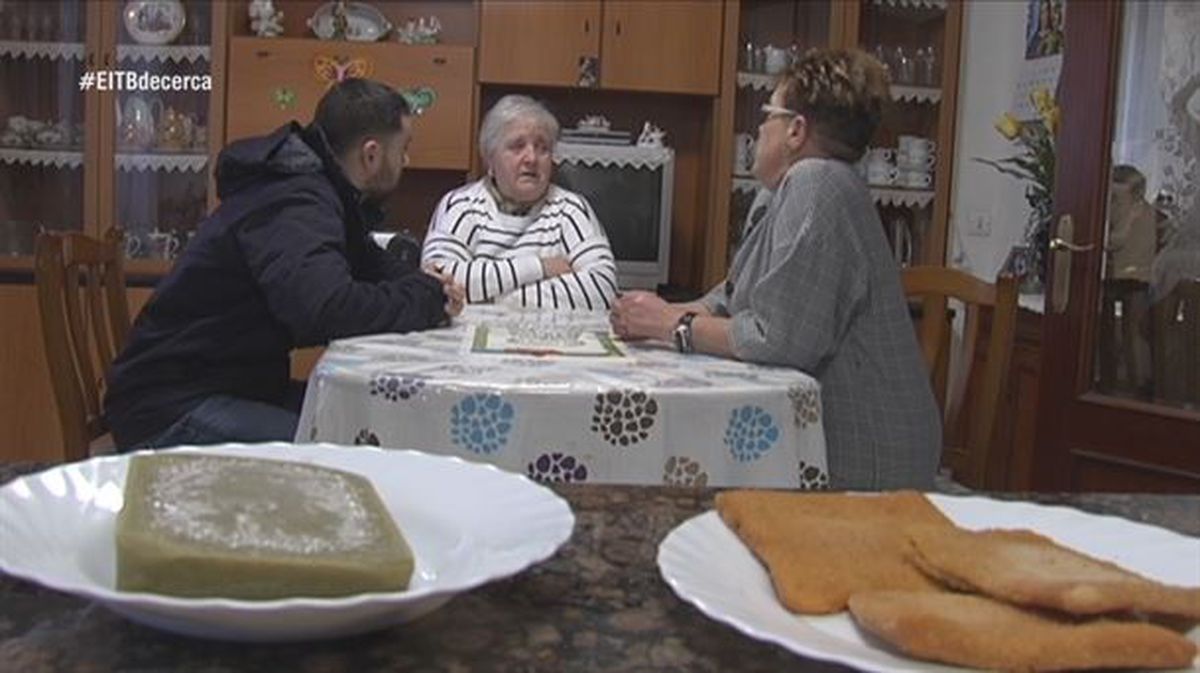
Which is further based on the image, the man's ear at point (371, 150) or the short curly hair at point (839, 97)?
the man's ear at point (371, 150)

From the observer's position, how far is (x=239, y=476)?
611 mm

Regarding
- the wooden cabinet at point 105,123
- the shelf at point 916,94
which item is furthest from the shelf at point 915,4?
the wooden cabinet at point 105,123

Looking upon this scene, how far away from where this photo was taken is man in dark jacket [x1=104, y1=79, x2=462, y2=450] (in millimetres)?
2074

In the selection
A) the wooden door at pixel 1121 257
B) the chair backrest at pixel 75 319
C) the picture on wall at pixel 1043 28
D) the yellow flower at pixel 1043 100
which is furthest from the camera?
the picture on wall at pixel 1043 28

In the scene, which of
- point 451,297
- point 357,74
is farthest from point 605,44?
point 451,297

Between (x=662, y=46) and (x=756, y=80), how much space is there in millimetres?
345

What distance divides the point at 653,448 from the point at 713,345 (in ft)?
1.11

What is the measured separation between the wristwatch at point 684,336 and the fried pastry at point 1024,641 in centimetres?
149

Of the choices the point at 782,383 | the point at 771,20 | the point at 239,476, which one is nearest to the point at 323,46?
the point at 771,20

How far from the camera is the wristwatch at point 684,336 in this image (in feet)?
6.65

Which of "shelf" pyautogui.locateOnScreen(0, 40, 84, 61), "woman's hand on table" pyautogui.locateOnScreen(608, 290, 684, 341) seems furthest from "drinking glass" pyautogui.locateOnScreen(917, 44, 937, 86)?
"shelf" pyautogui.locateOnScreen(0, 40, 84, 61)

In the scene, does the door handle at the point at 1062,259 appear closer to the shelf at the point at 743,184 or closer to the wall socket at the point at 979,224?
the wall socket at the point at 979,224

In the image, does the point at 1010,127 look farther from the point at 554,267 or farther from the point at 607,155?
the point at 554,267

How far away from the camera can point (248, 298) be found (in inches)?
86.2
